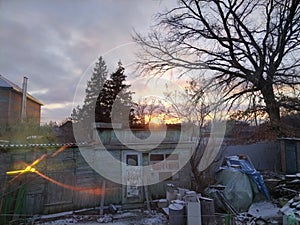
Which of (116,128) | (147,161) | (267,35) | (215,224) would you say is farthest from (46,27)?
(267,35)

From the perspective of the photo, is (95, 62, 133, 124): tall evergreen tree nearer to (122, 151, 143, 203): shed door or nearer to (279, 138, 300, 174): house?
(122, 151, 143, 203): shed door

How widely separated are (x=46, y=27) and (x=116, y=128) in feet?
11.6

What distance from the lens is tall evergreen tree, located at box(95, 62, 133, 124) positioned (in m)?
18.4

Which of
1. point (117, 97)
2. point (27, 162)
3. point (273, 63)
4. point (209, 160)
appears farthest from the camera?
point (117, 97)

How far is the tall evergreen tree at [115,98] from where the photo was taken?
60.5 feet

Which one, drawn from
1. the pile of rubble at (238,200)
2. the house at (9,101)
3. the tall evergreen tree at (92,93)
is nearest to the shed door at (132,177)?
the pile of rubble at (238,200)

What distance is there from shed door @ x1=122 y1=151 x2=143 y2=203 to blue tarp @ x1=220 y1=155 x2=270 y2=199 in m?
2.86

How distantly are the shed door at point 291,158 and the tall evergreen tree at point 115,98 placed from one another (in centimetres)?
1159

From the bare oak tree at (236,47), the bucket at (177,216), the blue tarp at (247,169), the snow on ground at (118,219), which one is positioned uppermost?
the bare oak tree at (236,47)

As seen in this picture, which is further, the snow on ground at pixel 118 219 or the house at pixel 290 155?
the house at pixel 290 155

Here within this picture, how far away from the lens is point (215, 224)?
207 inches

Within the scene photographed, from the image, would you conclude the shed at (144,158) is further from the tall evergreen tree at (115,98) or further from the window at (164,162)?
the tall evergreen tree at (115,98)

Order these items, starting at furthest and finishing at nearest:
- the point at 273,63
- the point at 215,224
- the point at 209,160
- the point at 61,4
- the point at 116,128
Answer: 1. the point at 273,63
2. the point at 209,160
3. the point at 116,128
4. the point at 61,4
5. the point at 215,224

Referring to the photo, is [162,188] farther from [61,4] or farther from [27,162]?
[61,4]
